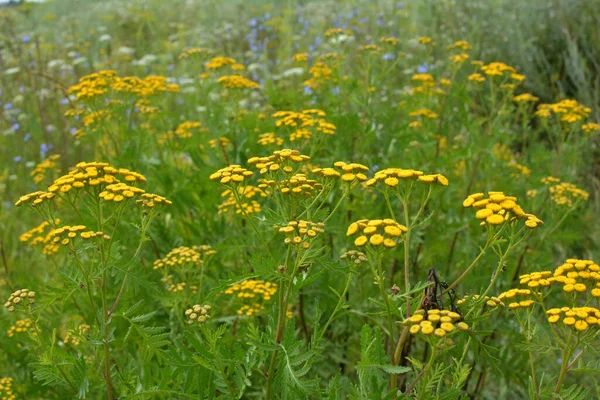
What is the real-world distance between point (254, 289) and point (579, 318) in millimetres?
1507

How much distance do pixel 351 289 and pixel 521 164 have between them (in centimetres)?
186

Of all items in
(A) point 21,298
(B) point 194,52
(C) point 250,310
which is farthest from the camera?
(B) point 194,52

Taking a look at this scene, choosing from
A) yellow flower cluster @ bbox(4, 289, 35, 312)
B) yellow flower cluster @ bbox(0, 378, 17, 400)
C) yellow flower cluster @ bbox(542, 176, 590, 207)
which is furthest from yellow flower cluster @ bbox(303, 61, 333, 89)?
yellow flower cluster @ bbox(0, 378, 17, 400)

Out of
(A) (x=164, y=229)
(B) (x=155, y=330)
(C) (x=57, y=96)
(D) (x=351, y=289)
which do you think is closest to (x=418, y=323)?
(B) (x=155, y=330)

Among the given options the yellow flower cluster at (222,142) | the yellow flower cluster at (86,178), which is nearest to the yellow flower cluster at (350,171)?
the yellow flower cluster at (86,178)

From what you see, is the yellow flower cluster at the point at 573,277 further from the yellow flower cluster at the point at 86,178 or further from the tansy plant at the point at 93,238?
the yellow flower cluster at the point at 86,178

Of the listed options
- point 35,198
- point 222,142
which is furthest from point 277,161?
point 222,142

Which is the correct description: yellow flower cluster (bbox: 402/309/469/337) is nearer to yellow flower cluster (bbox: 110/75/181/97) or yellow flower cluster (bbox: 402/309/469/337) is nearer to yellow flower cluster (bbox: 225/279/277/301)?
yellow flower cluster (bbox: 225/279/277/301)

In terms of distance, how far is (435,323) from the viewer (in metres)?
1.62

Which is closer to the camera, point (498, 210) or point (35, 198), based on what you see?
point (498, 210)

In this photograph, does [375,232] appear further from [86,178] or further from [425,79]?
[425,79]

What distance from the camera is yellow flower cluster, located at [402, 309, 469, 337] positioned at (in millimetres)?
1545

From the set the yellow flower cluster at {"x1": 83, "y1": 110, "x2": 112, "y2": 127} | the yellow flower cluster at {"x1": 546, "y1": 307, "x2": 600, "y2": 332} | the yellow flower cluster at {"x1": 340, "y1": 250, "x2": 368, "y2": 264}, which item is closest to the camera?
the yellow flower cluster at {"x1": 546, "y1": 307, "x2": 600, "y2": 332}

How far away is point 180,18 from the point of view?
13.0 meters
